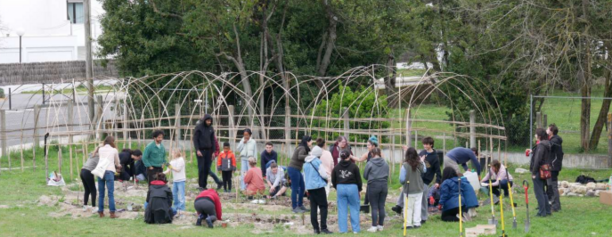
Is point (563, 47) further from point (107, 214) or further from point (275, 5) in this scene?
point (107, 214)

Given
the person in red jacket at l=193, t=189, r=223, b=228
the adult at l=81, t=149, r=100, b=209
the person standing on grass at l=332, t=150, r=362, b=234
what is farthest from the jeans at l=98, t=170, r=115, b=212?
the person standing on grass at l=332, t=150, r=362, b=234

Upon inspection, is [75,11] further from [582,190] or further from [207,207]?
[582,190]

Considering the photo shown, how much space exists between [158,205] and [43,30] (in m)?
46.1

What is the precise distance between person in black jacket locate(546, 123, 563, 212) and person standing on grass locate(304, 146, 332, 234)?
4356 mm

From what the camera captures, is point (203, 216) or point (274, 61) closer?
point (203, 216)

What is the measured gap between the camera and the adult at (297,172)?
15250 mm

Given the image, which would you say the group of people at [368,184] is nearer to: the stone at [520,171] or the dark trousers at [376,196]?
the dark trousers at [376,196]

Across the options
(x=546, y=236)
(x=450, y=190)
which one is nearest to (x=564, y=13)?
(x=450, y=190)

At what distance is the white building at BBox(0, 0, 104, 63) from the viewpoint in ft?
176

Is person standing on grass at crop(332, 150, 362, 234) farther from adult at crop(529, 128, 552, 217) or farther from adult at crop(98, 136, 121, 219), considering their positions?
adult at crop(98, 136, 121, 219)

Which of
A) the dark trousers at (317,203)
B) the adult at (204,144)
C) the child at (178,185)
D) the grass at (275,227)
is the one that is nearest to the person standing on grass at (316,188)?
the dark trousers at (317,203)

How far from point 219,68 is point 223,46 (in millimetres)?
2406

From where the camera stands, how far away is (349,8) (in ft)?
83.3

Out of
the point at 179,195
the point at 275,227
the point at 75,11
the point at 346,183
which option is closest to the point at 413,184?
the point at 346,183
